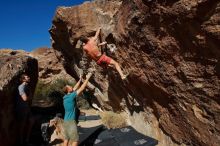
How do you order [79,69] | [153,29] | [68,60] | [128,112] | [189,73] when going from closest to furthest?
[189,73], [153,29], [128,112], [79,69], [68,60]

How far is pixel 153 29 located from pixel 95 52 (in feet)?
7.81

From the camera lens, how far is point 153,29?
5199 millimetres

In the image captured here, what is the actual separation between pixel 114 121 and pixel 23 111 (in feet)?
8.06

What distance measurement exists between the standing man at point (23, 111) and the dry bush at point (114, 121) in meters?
2.11

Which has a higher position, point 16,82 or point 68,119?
point 16,82

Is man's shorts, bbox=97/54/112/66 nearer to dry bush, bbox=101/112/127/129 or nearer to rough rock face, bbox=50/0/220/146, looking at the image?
rough rock face, bbox=50/0/220/146

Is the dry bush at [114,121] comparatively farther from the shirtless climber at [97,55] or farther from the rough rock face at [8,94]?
the rough rock face at [8,94]

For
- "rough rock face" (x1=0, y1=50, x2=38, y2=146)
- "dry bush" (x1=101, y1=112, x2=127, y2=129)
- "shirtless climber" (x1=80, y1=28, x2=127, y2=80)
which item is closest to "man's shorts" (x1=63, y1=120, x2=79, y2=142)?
"shirtless climber" (x1=80, y1=28, x2=127, y2=80)

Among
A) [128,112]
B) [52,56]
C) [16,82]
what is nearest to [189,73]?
[128,112]

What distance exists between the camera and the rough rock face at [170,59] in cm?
420

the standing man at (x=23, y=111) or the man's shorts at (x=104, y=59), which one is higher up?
the man's shorts at (x=104, y=59)

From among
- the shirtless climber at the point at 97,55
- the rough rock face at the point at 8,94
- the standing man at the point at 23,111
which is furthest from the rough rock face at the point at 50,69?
the shirtless climber at the point at 97,55

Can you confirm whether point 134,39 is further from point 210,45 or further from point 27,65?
point 27,65

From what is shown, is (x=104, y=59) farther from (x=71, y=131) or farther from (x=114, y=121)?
(x=114, y=121)
